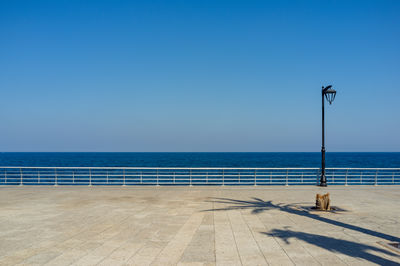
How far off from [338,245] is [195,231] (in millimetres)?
3875

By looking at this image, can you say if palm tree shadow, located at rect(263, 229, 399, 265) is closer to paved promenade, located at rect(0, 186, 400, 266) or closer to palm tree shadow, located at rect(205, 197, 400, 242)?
paved promenade, located at rect(0, 186, 400, 266)

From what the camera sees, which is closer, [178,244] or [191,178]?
[178,244]

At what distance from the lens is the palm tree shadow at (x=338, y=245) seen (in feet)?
20.0

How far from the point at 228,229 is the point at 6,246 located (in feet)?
19.5

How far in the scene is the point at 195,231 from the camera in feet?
27.0

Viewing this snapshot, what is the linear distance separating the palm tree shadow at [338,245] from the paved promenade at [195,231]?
0.08 ft

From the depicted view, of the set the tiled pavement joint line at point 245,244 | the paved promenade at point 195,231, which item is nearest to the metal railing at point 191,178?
the paved promenade at point 195,231

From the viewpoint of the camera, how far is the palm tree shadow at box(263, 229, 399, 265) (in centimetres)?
611

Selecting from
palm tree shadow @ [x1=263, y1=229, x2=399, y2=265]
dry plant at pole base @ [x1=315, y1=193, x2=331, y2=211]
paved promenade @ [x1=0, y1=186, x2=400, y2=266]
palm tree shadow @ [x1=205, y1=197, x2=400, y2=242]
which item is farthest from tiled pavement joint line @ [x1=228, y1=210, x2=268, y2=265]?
dry plant at pole base @ [x1=315, y1=193, x2=331, y2=211]

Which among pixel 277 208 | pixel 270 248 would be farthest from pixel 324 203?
pixel 270 248

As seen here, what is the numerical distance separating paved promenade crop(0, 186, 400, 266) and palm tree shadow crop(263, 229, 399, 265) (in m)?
0.02

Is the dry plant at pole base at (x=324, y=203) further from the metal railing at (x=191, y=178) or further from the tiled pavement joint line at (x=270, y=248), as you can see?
the metal railing at (x=191, y=178)

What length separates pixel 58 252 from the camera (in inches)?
254

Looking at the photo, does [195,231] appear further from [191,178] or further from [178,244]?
[191,178]
